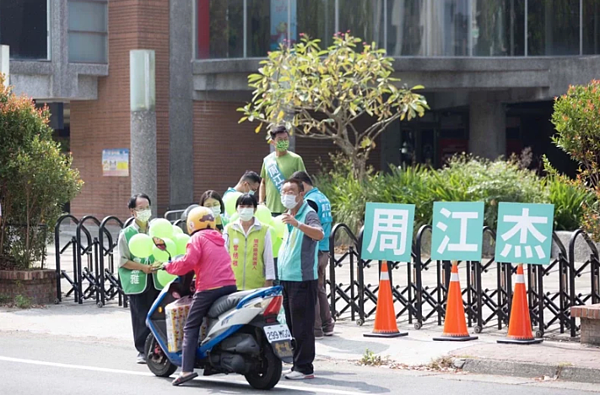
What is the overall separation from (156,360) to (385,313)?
119 inches

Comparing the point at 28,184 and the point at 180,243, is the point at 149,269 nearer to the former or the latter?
the point at 180,243

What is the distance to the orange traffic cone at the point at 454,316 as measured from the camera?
38.5 ft

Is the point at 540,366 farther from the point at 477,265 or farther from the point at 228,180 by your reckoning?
the point at 228,180

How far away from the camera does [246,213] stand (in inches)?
396

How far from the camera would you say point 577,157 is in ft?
37.8

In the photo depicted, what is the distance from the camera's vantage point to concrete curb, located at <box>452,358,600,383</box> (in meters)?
9.95

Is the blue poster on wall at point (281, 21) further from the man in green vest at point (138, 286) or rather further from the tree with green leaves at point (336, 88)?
the man in green vest at point (138, 286)

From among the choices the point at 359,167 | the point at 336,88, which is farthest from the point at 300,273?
the point at 359,167

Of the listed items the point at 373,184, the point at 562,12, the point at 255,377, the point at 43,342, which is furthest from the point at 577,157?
the point at 562,12

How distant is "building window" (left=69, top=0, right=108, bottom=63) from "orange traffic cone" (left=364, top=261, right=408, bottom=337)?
20398mm

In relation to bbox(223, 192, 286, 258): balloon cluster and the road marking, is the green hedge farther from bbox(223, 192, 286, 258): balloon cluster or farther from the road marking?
the road marking

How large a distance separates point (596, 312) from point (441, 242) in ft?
6.15

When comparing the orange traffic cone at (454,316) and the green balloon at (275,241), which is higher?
the green balloon at (275,241)

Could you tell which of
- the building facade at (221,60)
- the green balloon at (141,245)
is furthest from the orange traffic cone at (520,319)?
the building facade at (221,60)
